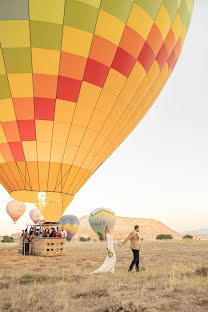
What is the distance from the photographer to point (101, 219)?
45250 mm

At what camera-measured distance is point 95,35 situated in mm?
9727

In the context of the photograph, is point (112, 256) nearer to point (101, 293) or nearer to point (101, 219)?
point (101, 293)

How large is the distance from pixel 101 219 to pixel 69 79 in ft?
123

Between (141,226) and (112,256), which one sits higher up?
(112,256)

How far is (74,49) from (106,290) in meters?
7.66

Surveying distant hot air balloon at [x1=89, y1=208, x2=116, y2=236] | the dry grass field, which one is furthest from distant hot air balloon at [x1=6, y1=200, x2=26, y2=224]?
the dry grass field

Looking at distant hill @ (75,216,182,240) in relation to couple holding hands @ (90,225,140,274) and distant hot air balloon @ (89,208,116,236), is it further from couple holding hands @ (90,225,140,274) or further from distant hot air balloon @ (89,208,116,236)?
couple holding hands @ (90,225,140,274)

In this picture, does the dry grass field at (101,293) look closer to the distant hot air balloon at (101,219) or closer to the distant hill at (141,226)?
the distant hot air balloon at (101,219)

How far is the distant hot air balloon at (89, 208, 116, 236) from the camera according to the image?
45.0 meters

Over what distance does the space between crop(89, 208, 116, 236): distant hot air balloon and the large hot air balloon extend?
33.9 meters

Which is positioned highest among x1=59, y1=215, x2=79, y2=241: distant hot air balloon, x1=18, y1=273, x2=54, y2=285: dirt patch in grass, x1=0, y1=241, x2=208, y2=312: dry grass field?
x1=0, y1=241, x2=208, y2=312: dry grass field

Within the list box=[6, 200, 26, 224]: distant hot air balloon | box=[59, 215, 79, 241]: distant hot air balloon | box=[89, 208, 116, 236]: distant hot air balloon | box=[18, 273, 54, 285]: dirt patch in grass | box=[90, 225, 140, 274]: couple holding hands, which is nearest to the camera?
box=[18, 273, 54, 285]: dirt patch in grass

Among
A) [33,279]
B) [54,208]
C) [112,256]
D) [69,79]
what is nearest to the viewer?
[33,279]

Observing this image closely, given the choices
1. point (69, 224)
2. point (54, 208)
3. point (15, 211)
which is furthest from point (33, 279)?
point (15, 211)
